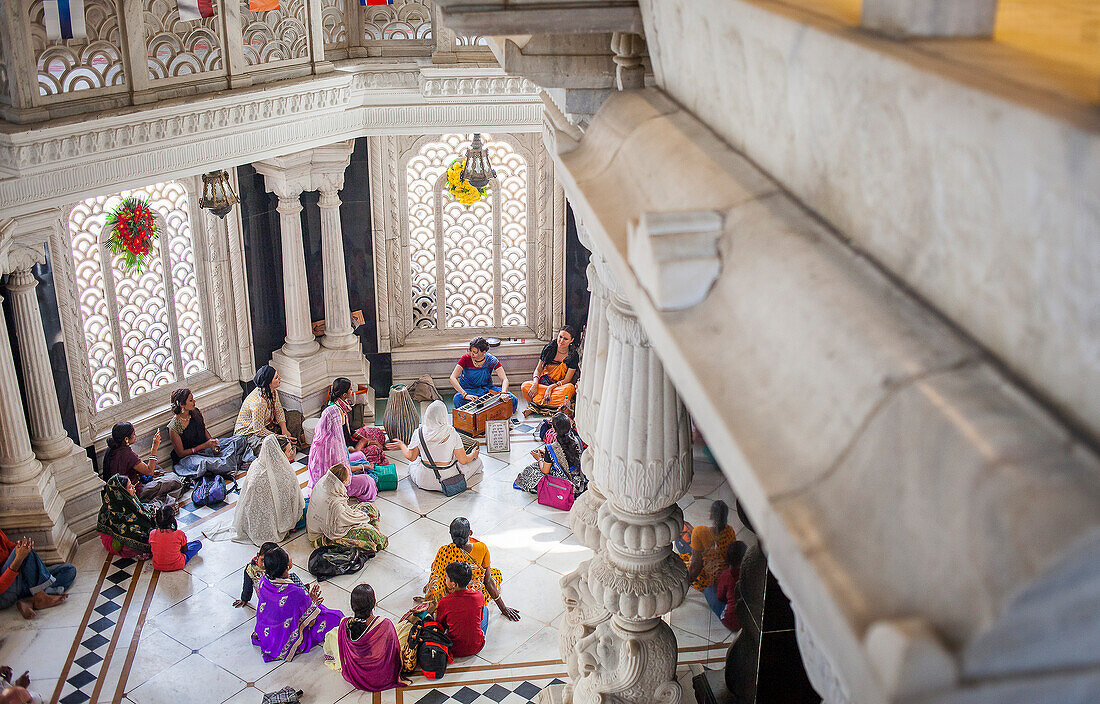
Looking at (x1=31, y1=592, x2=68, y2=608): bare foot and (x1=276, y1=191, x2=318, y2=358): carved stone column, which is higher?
(x1=276, y1=191, x2=318, y2=358): carved stone column

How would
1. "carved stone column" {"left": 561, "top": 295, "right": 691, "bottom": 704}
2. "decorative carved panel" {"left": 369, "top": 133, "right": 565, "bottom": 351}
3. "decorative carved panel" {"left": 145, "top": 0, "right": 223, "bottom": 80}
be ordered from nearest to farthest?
"carved stone column" {"left": 561, "top": 295, "right": 691, "bottom": 704}, "decorative carved panel" {"left": 145, "top": 0, "right": 223, "bottom": 80}, "decorative carved panel" {"left": 369, "top": 133, "right": 565, "bottom": 351}

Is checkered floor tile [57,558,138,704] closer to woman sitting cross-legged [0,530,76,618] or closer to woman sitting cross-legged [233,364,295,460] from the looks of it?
woman sitting cross-legged [0,530,76,618]

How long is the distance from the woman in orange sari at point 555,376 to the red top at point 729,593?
5.36 m

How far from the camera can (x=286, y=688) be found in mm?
6043

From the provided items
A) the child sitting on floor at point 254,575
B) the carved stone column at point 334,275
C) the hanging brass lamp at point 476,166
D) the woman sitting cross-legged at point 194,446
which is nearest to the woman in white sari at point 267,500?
the child sitting on floor at point 254,575

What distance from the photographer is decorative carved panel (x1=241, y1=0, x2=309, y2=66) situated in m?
7.85

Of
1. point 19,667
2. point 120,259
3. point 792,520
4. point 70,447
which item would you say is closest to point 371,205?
point 120,259

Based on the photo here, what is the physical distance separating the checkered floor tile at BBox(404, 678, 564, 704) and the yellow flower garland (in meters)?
5.38

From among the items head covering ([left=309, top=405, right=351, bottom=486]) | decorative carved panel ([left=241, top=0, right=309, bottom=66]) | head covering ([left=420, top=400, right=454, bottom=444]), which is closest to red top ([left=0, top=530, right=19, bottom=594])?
head covering ([left=309, top=405, right=351, bottom=486])

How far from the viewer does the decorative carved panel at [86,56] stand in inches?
257

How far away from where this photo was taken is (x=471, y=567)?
6.78m

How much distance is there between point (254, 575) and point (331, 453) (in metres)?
1.69

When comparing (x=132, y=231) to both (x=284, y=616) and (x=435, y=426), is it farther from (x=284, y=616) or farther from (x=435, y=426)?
(x=284, y=616)

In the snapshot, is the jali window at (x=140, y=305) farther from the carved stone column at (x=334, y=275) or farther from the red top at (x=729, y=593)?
the red top at (x=729, y=593)
